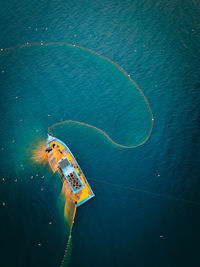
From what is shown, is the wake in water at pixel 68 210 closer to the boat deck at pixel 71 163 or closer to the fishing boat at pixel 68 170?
the fishing boat at pixel 68 170

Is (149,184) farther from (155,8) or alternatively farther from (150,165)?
(155,8)

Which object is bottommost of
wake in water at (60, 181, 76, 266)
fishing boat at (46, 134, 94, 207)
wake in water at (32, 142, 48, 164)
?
wake in water at (60, 181, 76, 266)

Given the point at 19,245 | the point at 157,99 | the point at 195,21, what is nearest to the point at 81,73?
the point at 157,99

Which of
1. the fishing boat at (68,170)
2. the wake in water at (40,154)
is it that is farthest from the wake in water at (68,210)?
the wake in water at (40,154)

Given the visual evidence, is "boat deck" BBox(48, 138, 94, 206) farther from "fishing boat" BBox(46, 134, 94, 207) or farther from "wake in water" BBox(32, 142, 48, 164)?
"wake in water" BBox(32, 142, 48, 164)

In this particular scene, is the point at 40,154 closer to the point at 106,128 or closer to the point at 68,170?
the point at 68,170

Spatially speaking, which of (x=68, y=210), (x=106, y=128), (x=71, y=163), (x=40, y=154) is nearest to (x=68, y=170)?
(x=71, y=163)

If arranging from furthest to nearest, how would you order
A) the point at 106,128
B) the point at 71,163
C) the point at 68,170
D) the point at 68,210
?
the point at 106,128 → the point at 71,163 → the point at 68,170 → the point at 68,210

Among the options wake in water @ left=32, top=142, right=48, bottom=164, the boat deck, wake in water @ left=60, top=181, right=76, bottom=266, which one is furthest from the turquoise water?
the boat deck
